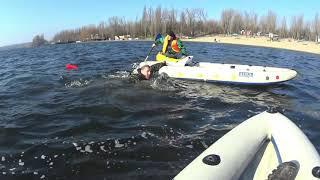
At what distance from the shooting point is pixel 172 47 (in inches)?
659

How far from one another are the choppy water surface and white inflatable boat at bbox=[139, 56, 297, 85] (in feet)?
1.17

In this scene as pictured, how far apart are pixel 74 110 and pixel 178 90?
14.2ft

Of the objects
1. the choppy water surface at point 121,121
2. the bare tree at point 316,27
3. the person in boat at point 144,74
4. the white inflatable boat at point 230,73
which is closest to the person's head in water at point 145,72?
the person in boat at point 144,74

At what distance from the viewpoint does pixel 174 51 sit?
16.9m

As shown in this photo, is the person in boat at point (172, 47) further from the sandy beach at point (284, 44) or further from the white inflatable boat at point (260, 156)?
the sandy beach at point (284, 44)

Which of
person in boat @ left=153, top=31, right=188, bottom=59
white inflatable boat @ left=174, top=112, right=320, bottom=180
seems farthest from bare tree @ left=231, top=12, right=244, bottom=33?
white inflatable boat @ left=174, top=112, right=320, bottom=180

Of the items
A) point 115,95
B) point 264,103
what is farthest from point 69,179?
point 264,103

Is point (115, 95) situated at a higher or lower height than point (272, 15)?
lower

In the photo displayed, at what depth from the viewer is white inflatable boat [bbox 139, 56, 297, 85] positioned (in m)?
13.9

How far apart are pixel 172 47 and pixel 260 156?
11436 millimetres

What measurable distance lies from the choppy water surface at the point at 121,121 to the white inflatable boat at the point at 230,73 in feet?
1.17

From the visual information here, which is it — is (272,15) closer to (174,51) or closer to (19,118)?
(174,51)

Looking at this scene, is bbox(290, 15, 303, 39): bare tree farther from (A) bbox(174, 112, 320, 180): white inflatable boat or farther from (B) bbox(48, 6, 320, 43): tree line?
(A) bbox(174, 112, 320, 180): white inflatable boat

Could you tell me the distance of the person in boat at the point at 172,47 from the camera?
16641 millimetres
